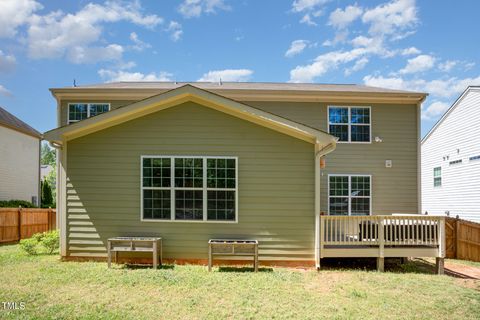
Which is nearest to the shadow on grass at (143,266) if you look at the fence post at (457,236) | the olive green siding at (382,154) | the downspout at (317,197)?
the downspout at (317,197)

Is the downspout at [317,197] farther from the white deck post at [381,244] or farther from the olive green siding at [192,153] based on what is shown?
the white deck post at [381,244]

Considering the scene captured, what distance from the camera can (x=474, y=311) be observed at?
5.12m

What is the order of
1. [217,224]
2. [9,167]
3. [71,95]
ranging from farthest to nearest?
[9,167] → [71,95] → [217,224]

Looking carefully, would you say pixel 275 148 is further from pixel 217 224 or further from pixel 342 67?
pixel 342 67

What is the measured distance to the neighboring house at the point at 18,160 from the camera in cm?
1702

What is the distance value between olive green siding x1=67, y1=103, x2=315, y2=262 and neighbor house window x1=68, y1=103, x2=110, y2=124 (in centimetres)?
340

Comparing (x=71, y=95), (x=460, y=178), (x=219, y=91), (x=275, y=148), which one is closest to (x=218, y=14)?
(x=219, y=91)

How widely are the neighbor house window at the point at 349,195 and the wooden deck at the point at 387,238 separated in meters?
3.01

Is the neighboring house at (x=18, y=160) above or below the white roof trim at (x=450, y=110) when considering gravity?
below

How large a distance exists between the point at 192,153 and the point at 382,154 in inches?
274

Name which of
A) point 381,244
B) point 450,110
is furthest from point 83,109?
point 450,110

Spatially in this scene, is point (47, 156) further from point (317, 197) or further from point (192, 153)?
point (317, 197)

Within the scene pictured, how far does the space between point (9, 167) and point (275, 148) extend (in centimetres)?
1648

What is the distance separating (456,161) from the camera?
15.6 meters
